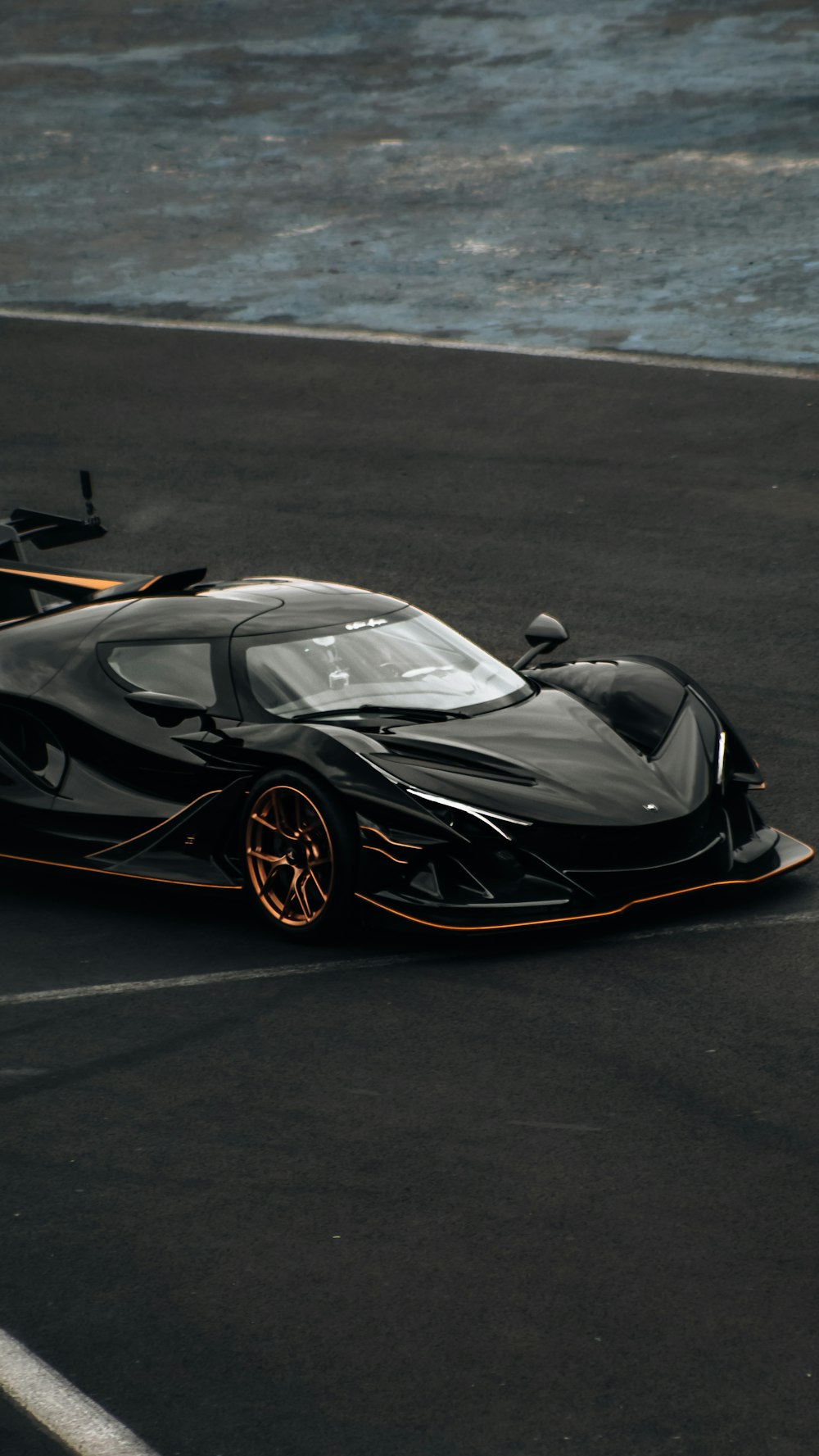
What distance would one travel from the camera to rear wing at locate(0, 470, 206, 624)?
9.27m

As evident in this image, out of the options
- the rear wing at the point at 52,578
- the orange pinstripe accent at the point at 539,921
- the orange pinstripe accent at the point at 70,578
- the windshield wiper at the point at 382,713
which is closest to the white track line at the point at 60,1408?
the orange pinstripe accent at the point at 539,921

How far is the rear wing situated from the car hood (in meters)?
1.94

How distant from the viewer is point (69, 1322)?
4.88 meters

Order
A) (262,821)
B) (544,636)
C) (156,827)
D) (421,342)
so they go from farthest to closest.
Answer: (421,342), (544,636), (156,827), (262,821)

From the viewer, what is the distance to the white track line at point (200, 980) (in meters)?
7.17

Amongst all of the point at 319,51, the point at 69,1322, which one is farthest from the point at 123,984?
the point at 319,51

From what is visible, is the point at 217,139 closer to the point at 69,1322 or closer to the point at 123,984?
the point at 123,984

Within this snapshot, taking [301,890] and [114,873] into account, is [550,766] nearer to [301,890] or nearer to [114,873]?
[301,890]

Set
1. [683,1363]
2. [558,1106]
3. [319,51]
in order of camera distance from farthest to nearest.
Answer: [319,51] → [558,1106] → [683,1363]

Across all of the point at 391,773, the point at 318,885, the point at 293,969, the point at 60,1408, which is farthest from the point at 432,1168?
the point at 391,773

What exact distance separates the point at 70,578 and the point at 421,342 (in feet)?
31.0

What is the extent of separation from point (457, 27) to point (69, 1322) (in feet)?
88.8

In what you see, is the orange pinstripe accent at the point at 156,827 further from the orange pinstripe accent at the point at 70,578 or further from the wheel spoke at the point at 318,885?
the orange pinstripe accent at the point at 70,578

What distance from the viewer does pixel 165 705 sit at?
794cm
